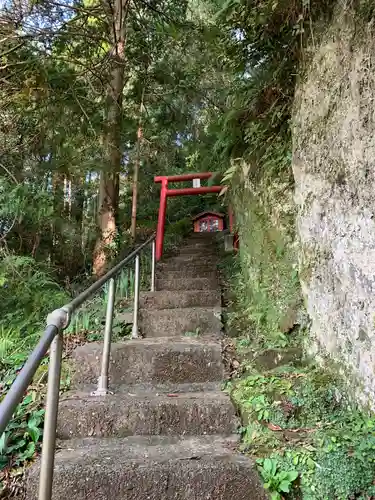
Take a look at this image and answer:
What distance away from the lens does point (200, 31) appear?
7.19m

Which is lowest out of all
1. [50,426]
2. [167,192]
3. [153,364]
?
[153,364]

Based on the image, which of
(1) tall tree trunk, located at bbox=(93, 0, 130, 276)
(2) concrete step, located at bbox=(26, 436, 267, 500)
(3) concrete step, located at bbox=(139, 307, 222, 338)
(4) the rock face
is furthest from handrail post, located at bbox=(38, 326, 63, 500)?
(1) tall tree trunk, located at bbox=(93, 0, 130, 276)

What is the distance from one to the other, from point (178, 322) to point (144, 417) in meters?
1.46

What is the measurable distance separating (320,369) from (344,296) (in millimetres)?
591

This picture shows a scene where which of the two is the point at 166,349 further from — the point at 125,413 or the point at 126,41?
the point at 126,41

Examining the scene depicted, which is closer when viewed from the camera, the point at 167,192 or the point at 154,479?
the point at 154,479

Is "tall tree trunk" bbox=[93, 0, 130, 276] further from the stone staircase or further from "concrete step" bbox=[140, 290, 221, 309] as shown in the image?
the stone staircase

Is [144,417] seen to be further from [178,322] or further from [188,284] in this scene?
[188,284]

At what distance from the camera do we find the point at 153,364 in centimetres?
337

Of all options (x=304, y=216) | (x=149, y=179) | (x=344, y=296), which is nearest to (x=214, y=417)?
(x=344, y=296)

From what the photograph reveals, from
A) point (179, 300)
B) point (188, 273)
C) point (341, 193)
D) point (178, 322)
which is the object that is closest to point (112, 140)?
point (188, 273)

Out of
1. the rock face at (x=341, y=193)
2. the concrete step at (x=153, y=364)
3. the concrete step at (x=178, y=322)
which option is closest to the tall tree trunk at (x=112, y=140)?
the concrete step at (x=178, y=322)

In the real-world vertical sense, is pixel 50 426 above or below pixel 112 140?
below

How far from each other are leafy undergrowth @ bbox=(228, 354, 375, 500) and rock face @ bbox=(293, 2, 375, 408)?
0.21m
